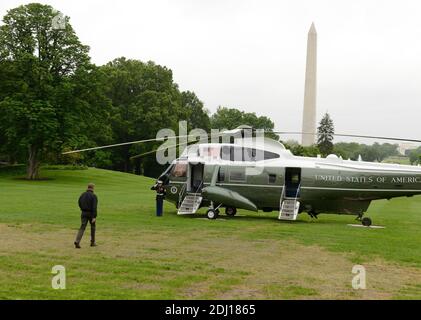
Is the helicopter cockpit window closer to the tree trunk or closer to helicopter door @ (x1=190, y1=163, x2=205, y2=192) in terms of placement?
helicopter door @ (x1=190, y1=163, x2=205, y2=192)

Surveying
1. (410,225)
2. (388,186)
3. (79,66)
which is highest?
(79,66)

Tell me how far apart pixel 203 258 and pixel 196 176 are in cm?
1112

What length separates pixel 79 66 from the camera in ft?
171

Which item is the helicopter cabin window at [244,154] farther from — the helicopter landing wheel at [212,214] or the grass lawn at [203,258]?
the grass lawn at [203,258]

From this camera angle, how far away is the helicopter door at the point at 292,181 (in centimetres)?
2200

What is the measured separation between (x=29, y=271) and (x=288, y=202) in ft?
43.0

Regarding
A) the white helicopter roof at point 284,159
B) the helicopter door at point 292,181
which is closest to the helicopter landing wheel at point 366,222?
the white helicopter roof at point 284,159

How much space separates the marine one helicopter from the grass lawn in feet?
2.70

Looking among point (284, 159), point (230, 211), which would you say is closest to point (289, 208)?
point (284, 159)

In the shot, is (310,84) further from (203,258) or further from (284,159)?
(203,258)
